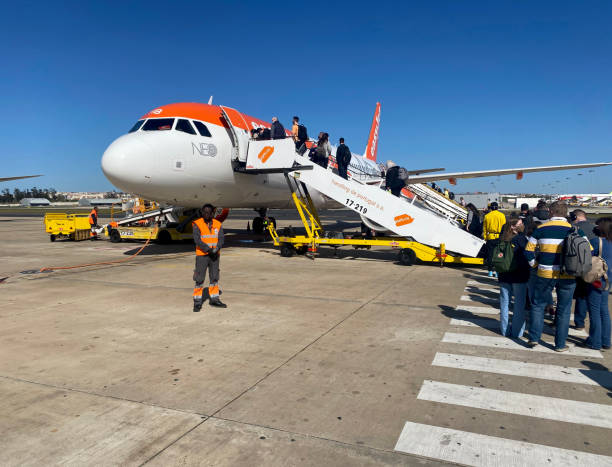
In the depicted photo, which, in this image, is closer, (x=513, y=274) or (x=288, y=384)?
(x=288, y=384)

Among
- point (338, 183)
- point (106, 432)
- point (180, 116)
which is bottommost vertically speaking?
point (106, 432)

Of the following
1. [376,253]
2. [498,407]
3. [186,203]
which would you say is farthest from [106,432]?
[376,253]

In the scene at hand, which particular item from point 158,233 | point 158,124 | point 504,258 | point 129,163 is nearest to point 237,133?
point 158,124

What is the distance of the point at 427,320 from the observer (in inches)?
269

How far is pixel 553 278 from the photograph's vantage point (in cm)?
550

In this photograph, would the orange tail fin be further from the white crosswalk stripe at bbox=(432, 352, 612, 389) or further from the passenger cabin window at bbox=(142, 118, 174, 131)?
the white crosswalk stripe at bbox=(432, 352, 612, 389)

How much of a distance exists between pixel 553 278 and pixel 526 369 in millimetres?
1319

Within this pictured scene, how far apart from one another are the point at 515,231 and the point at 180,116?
9422 mm

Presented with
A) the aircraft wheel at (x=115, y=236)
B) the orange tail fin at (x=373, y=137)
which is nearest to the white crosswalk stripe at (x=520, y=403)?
the aircraft wheel at (x=115, y=236)

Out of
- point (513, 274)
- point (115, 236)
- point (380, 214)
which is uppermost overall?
point (380, 214)

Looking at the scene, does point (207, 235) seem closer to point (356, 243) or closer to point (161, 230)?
point (356, 243)

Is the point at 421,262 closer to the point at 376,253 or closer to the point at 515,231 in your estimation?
the point at 376,253

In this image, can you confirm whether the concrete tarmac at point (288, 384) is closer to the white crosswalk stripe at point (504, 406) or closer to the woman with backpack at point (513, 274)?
the white crosswalk stripe at point (504, 406)

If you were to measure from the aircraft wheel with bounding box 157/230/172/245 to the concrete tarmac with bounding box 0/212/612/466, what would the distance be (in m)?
9.39
